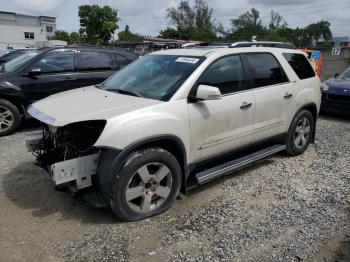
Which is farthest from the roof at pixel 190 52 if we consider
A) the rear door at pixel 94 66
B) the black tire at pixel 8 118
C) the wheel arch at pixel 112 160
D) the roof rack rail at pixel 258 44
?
the black tire at pixel 8 118

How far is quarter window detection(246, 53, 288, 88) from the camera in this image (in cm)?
504

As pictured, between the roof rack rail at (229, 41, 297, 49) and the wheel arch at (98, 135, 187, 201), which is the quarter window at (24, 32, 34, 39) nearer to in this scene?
the roof rack rail at (229, 41, 297, 49)

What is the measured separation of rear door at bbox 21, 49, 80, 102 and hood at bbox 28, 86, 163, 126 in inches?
128

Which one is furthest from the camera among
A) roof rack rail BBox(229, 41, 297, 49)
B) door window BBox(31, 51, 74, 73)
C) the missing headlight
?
door window BBox(31, 51, 74, 73)

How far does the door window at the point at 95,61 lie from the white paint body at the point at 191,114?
11.4 ft

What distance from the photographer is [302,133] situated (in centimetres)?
619

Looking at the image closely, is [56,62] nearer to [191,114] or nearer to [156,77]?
[156,77]

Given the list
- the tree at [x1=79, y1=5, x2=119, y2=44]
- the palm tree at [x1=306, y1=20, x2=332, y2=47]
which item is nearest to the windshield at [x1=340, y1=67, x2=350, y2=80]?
the tree at [x1=79, y1=5, x2=119, y2=44]

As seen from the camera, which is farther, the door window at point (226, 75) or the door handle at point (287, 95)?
the door handle at point (287, 95)

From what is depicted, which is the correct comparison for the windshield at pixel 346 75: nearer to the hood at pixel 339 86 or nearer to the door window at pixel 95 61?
the hood at pixel 339 86

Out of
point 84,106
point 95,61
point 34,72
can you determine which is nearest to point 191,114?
point 84,106

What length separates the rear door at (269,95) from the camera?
503 cm

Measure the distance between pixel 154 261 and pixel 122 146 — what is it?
1.07 m

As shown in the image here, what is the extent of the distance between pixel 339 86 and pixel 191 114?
264 inches
